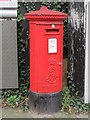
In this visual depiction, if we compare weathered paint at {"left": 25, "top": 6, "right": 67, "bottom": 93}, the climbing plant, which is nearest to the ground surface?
the climbing plant

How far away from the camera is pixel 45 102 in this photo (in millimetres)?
3955

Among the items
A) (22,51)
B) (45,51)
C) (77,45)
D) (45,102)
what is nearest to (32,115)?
(45,102)

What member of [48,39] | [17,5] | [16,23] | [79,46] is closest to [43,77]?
[48,39]

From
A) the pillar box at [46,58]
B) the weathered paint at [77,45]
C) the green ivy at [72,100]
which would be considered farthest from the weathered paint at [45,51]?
the weathered paint at [77,45]

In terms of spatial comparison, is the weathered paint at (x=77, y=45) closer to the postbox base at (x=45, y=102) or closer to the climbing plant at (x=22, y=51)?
the climbing plant at (x=22, y=51)

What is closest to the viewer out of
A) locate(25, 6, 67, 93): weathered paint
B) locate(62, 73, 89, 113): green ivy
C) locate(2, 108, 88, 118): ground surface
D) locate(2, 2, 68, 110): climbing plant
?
locate(25, 6, 67, 93): weathered paint

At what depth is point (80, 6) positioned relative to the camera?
4.18 metres

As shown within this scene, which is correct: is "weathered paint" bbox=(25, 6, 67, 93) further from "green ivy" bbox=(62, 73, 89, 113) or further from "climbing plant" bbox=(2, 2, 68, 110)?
"climbing plant" bbox=(2, 2, 68, 110)

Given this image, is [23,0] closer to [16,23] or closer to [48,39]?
[16,23]

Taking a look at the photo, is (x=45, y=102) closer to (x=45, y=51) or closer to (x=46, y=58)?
(x=46, y=58)

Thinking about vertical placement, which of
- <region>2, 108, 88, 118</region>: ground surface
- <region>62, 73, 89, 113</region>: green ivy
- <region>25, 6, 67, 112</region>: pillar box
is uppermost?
<region>25, 6, 67, 112</region>: pillar box

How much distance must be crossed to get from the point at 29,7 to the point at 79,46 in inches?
47.8

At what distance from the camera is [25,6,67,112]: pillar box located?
3717 mm

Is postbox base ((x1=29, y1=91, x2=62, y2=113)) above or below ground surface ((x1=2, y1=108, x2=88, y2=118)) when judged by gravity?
above
